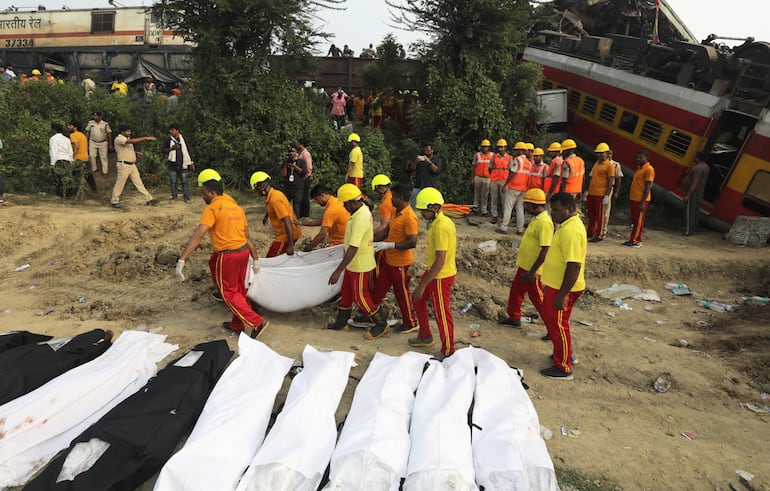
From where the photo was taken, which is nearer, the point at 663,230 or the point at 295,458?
the point at 295,458

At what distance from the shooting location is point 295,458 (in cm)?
290

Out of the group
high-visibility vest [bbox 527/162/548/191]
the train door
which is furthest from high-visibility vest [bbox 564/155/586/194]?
the train door

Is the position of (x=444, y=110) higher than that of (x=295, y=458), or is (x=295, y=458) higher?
(x=444, y=110)

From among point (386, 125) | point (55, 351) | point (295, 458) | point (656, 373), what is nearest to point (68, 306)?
point (55, 351)

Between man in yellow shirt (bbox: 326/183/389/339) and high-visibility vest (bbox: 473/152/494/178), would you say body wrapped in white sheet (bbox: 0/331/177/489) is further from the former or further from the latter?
high-visibility vest (bbox: 473/152/494/178)

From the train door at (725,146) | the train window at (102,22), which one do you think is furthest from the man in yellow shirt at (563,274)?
the train window at (102,22)

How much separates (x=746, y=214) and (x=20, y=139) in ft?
47.6

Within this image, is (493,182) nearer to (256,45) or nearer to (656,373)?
(656,373)

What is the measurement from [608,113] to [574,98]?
163 cm

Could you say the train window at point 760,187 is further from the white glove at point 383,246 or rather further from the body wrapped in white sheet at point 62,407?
the body wrapped in white sheet at point 62,407

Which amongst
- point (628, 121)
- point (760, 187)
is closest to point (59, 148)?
point (628, 121)

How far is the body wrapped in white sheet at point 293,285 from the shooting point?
552 centimetres

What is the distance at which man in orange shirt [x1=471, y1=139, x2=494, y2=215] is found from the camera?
970 cm

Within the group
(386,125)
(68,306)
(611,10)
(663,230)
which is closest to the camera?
(68,306)
